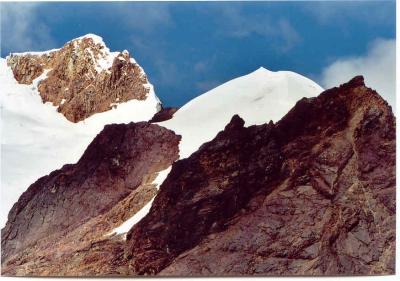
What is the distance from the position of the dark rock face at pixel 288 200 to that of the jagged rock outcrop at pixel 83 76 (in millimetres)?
2419

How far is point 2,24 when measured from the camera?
14617 mm

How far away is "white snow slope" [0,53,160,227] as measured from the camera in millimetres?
14711

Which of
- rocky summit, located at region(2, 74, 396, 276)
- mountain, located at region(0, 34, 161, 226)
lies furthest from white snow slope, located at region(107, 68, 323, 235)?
mountain, located at region(0, 34, 161, 226)

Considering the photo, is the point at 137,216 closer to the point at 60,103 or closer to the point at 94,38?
the point at 60,103

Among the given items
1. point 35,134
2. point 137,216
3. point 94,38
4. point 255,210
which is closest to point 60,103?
point 35,134

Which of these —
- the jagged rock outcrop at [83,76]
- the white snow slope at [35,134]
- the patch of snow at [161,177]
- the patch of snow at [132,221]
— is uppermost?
the jagged rock outcrop at [83,76]

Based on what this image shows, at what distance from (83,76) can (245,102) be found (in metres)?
3.86

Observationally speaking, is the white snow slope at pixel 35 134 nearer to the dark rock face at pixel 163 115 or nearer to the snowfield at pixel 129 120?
the snowfield at pixel 129 120

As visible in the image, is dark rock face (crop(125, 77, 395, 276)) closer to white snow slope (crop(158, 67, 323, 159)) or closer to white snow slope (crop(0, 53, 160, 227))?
white snow slope (crop(158, 67, 323, 159))

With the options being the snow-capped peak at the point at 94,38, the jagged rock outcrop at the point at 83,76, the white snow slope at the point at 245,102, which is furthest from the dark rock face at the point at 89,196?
the snow-capped peak at the point at 94,38

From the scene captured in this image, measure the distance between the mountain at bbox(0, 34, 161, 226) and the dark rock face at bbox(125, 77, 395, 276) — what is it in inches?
82.7

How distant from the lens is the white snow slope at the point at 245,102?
1433 cm

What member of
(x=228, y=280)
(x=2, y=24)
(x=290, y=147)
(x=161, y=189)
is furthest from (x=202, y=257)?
(x=2, y=24)

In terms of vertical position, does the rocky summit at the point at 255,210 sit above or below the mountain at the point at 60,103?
below
